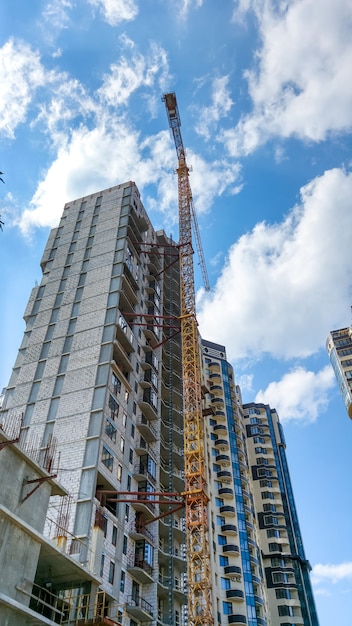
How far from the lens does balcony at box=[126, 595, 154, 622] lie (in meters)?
42.3

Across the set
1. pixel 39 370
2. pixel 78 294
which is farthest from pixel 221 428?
pixel 39 370

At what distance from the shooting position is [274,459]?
3826 inches

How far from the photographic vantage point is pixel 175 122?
3388 inches

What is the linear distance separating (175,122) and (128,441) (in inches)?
2087

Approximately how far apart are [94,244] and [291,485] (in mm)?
58707

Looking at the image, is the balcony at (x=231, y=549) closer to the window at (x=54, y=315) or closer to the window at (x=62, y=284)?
the window at (x=54, y=315)

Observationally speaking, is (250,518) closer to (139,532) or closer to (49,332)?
(139,532)

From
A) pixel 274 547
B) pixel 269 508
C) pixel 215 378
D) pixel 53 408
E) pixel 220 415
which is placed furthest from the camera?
pixel 215 378

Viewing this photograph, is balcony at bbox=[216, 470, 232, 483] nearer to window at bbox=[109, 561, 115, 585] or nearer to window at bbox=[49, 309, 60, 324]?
window at bbox=[49, 309, 60, 324]

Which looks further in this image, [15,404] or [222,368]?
[222,368]

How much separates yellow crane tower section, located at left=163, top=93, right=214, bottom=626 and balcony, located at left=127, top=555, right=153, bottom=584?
3.66m

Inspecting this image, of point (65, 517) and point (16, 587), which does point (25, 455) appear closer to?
point (16, 587)

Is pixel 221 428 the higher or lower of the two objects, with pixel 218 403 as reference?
lower

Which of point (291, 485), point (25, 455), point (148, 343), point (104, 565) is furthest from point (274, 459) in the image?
point (25, 455)
